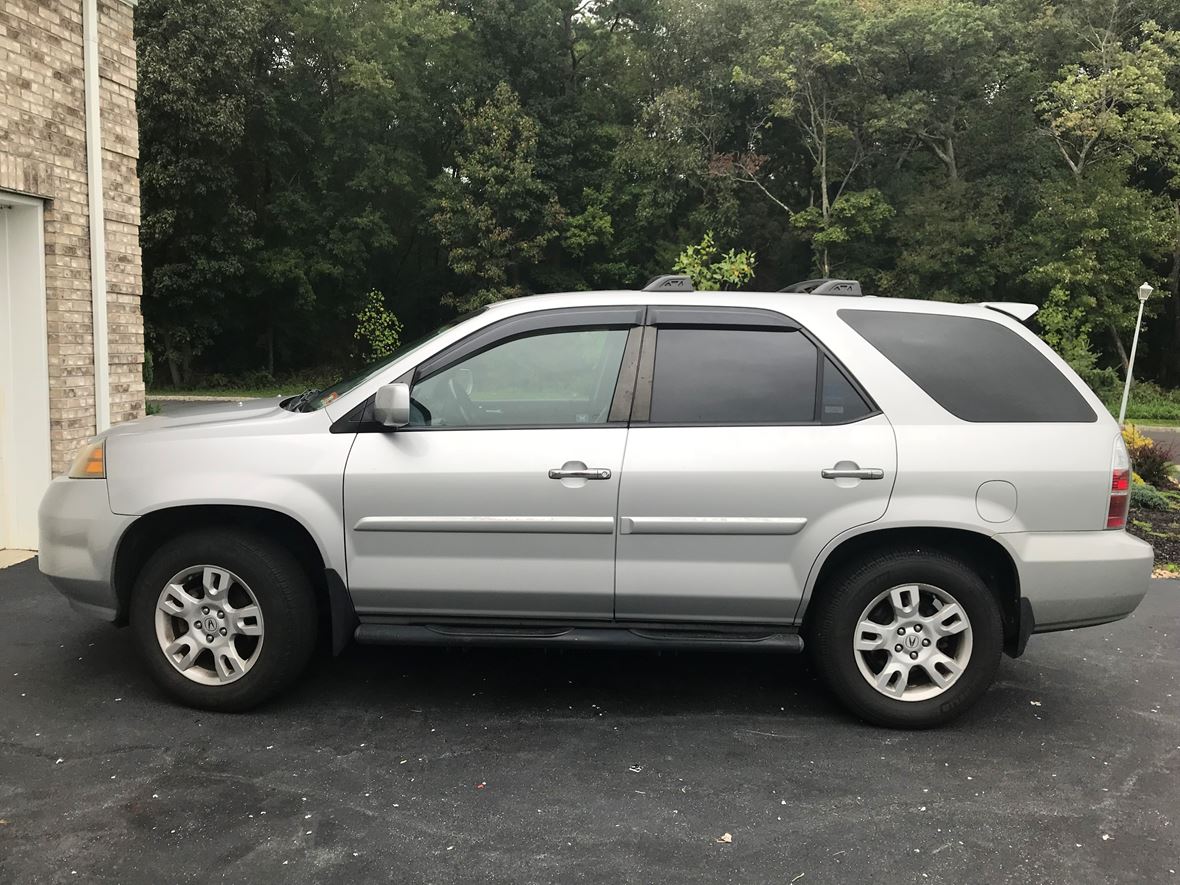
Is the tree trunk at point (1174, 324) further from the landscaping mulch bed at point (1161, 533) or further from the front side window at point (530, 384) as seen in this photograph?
the front side window at point (530, 384)

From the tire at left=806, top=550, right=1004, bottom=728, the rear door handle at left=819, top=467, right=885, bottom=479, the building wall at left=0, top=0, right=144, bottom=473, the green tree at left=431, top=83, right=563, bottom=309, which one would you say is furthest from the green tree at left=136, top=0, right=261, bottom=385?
the tire at left=806, top=550, right=1004, bottom=728

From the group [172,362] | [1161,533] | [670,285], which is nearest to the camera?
[670,285]

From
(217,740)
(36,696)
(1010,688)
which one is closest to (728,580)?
(1010,688)

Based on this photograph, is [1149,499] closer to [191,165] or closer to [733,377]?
[733,377]

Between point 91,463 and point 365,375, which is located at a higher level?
point 365,375

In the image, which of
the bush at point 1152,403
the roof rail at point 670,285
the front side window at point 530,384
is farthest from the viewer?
the bush at point 1152,403

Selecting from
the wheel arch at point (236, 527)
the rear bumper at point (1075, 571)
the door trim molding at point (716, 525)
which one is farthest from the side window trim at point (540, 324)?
the rear bumper at point (1075, 571)

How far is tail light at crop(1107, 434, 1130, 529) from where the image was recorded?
380 centimetres

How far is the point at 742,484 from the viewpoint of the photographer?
12.3 ft

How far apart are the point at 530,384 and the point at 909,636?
79.8 inches

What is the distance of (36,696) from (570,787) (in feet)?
8.59

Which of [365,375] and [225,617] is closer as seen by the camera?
[225,617]

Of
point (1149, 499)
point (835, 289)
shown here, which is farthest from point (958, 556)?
point (1149, 499)

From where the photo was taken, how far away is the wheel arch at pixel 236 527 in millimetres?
3916
